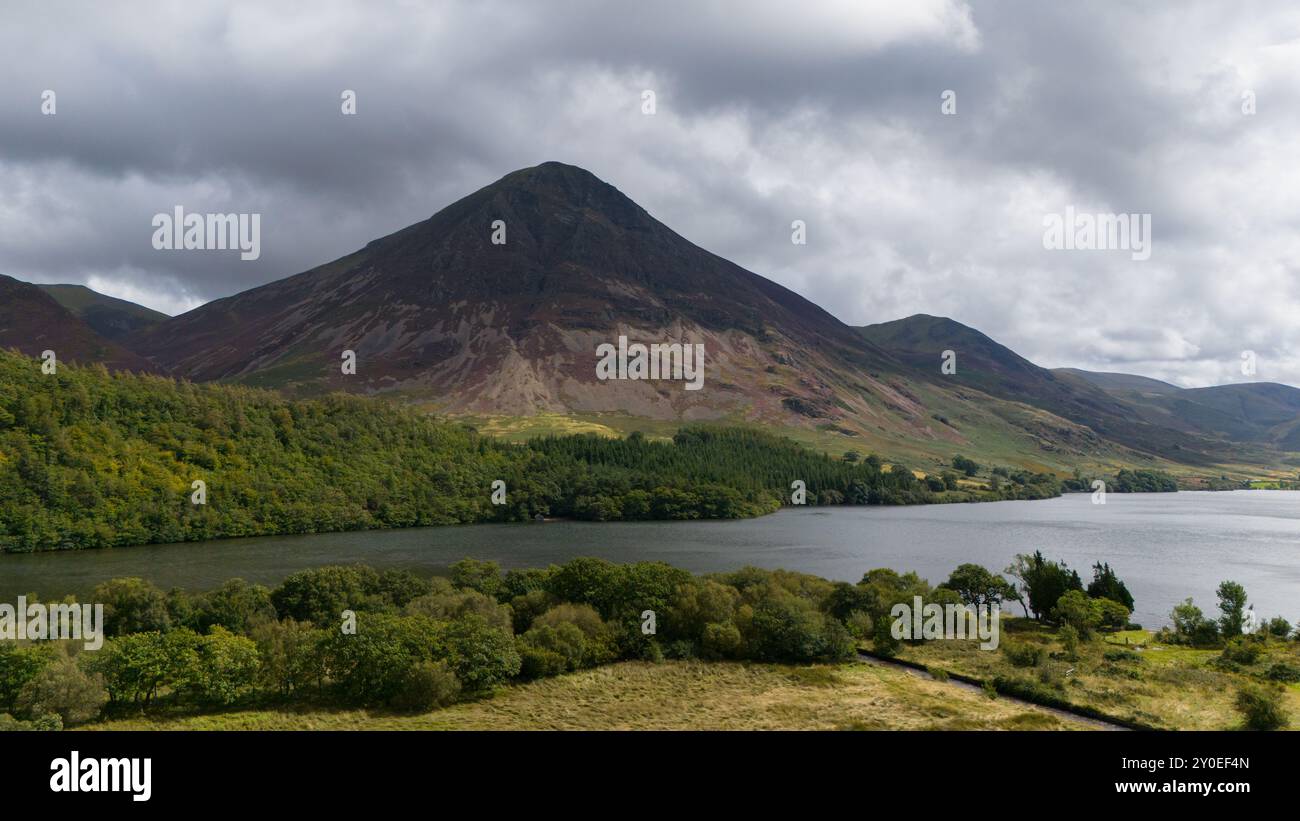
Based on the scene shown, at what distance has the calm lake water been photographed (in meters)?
82.7

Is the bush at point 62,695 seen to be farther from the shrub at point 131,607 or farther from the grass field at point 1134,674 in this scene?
the grass field at point 1134,674

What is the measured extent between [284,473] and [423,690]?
111m

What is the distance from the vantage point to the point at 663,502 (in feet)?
515

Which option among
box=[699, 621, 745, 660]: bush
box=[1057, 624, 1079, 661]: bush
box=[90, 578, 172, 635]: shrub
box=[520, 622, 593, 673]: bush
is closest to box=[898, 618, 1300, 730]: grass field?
box=[1057, 624, 1079, 661]: bush

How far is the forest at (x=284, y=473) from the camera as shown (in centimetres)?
11012

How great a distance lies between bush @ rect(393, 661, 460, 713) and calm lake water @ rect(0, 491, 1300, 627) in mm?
45117

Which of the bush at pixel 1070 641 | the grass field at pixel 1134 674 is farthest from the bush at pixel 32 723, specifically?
the bush at pixel 1070 641

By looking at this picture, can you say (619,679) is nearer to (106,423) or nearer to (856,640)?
(856,640)

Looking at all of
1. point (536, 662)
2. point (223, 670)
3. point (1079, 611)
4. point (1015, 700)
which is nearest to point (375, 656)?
point (223, 670)

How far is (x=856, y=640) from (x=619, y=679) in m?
20.6

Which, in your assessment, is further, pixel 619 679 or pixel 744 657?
pixel 744 657

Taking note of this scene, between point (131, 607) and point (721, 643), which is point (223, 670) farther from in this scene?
point (721, 643)

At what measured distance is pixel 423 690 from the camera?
1651 inches
